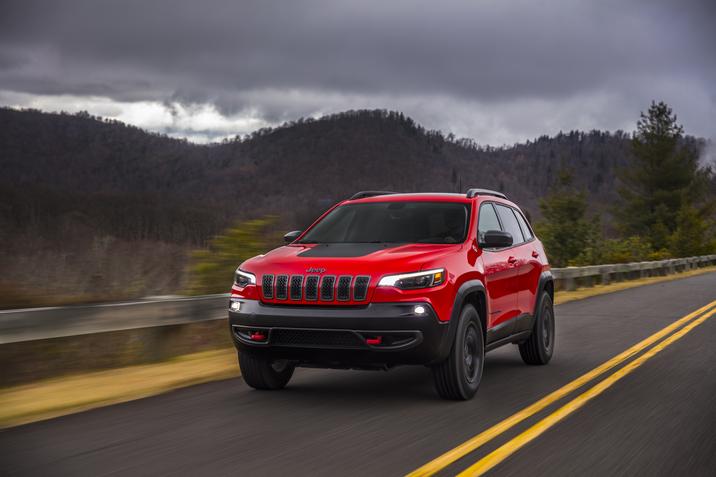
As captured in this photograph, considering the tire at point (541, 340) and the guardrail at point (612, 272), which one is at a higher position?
the tire at point (541, 340)

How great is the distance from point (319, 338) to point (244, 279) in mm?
935

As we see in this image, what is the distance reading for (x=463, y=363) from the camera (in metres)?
6.90

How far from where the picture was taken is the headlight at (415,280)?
252 inches

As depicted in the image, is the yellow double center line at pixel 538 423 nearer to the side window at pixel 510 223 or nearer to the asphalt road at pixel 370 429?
the asphalt road at pixel 370 429

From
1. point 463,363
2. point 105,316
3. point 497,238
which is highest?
point 497,238

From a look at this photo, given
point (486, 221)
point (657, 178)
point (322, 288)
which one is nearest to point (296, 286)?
point (322, 288)

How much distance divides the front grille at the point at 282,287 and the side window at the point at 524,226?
3713mm

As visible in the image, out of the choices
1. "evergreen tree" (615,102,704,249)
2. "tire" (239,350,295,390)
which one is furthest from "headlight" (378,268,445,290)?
"evergreen tree" (615,102,704,249)

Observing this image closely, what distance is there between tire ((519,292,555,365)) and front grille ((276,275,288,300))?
3.57 meters

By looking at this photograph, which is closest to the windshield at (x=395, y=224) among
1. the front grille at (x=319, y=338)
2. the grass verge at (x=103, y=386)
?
the front grille at (x=319, y=338)

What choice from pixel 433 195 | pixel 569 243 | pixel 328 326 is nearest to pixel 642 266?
pixel 569 243

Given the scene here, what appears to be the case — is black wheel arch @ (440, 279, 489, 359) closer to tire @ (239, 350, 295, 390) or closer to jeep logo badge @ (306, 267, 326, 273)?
jeep logo badge @ (306, 267, 326, 273)

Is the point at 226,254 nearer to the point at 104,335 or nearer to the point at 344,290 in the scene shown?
the point at 104,335

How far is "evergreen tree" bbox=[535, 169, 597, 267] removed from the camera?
32.6 metres
